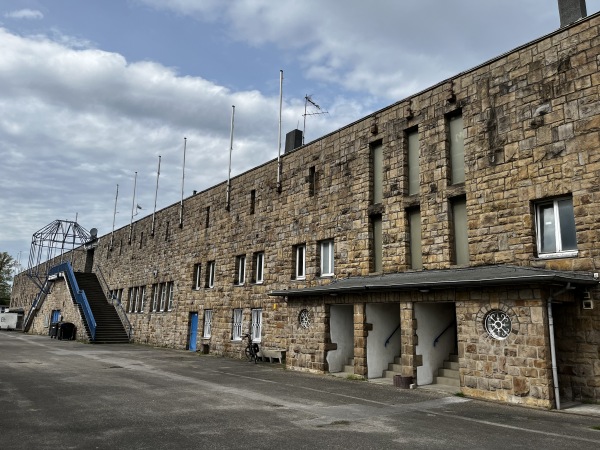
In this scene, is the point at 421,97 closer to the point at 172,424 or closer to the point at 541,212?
the point at 541,212

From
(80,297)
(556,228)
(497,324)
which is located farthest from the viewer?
(80,297)

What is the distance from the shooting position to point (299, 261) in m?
18.4

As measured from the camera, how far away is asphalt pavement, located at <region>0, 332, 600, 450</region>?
645 cm

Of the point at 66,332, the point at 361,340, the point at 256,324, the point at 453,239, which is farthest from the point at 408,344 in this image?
the point at 66,332

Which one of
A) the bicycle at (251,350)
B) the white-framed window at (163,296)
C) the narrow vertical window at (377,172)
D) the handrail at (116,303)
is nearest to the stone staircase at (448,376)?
the narrow vertical window at (377,172)

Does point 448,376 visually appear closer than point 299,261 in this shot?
Yes

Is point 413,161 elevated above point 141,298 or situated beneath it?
elevated above

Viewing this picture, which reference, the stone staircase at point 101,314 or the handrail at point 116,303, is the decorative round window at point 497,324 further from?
the handrail at point 116,303

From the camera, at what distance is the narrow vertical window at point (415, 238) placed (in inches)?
548

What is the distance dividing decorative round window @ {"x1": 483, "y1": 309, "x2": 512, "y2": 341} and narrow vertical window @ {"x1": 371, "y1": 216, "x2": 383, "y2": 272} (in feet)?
15.7

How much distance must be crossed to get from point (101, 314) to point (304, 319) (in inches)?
892

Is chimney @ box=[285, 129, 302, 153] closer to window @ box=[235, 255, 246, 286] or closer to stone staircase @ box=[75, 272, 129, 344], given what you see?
window @ box=[235, 255, 246, 286]

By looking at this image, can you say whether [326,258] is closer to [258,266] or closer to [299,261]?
[299,261]

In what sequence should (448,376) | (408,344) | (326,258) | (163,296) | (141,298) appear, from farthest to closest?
1. (141,298)
2. (163,296)
3. (326,258)
4. (448,376)
5. (408,344)
